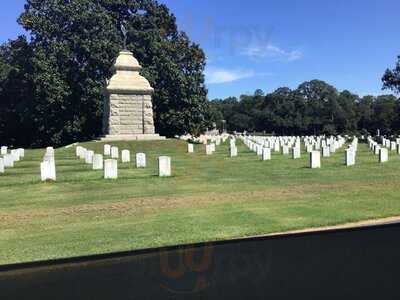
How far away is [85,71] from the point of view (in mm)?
45312

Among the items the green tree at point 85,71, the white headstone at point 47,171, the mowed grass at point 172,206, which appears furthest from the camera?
the green tree at point 85,71

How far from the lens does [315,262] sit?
5.50 meters

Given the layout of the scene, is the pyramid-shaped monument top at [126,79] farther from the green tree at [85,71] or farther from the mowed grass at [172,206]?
the mowed grass at [172,206]

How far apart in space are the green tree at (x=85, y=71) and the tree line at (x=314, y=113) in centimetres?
6298

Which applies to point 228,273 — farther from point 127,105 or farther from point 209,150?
point 127,105

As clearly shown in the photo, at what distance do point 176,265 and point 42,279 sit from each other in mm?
1247

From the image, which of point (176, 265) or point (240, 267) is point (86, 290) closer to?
point (176, 265)

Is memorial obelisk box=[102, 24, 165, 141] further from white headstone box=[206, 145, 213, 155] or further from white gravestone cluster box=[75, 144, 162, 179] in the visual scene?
white headstone box=[206, 145, 213, 155]

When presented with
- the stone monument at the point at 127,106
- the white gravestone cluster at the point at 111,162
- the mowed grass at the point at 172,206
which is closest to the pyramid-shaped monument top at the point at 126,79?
the stone monument at the point at 127,106

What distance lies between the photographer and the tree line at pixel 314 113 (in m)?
118

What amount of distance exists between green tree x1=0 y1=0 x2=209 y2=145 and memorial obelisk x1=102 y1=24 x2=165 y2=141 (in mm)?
6186

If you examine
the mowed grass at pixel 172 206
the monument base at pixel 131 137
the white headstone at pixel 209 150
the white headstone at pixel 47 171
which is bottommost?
the mowed grass at pixel 172 206

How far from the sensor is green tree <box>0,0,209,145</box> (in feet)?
147

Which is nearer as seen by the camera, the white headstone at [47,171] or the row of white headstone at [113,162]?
the white headstone at [47,171]
